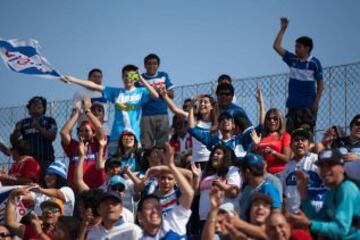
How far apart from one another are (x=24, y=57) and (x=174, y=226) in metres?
7.41

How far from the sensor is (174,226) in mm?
10008

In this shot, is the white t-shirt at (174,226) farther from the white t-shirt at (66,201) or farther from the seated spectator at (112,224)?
the white t-shirt at (66,201)

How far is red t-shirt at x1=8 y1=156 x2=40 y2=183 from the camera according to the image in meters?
14.6

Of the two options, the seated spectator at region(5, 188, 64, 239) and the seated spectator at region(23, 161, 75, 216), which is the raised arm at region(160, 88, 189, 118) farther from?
the seated spectator at region(5, 188, 64, 239)

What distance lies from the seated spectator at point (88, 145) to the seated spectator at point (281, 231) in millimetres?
5233

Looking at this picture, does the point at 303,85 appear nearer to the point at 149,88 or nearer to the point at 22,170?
the point at 149,88

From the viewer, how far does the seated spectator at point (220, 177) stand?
1074 centimetres

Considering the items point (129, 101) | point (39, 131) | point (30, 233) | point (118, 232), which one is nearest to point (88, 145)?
point (129, 101)

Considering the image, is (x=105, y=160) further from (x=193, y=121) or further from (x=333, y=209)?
(x=333, y=209)

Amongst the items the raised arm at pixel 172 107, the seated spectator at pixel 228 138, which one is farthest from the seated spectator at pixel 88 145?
the seated spectator at pixel 228 138

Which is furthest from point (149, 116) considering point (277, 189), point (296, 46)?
point (277, 189)

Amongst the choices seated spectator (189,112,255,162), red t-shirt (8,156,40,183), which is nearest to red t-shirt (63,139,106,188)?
red t-shirt (8,156,40,183)

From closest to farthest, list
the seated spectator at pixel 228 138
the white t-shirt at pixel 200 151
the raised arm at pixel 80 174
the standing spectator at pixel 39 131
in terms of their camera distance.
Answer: the seated spectator at pixel 228 138 < the white t-shirt at pixel 200 151 < the raised arm at pixel 80 174 < the standing spectator at pixel 39 131

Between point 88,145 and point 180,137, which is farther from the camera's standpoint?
point 180,137
